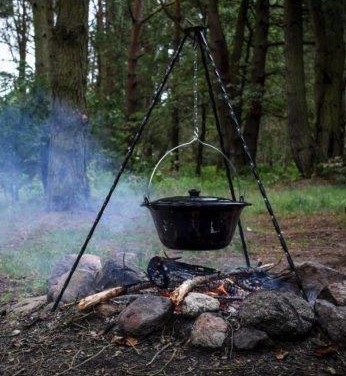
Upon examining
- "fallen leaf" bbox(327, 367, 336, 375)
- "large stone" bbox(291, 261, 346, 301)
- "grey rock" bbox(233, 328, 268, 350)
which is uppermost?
"large stone" bbox(291, 261, 346, 301)

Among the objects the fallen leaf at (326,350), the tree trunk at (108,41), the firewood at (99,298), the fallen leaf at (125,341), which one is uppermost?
the tree trunk at (108,41)

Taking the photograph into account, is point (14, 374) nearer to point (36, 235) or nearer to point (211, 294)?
point (211, 294)

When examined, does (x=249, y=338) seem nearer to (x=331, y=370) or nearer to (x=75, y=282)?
(x=331, y=370)

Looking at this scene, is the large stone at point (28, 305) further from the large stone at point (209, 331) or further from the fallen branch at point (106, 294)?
the large stone at point (209, 331)

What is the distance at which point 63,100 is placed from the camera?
8.45 m

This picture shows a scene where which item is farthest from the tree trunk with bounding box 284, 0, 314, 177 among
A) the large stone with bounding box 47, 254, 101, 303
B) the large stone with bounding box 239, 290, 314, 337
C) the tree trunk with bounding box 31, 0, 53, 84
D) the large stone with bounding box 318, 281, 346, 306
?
the large stone with bounding box 239, 290, 314, 337

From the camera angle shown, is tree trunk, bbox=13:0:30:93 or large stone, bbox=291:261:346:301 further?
tree trunk, bbox=13:0:30:93

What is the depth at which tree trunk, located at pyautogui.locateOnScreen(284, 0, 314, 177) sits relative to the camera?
13547 mm

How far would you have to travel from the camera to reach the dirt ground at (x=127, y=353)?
10.1 feet

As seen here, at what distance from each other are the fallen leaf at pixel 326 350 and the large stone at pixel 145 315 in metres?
0.96

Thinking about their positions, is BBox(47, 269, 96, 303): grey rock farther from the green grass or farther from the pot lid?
the pot lid

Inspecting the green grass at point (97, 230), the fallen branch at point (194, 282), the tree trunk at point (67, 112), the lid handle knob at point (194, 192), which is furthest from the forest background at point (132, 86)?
the fallen branch at point (194, 282)

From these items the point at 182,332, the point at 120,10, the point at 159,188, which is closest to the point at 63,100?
the point at 159,188

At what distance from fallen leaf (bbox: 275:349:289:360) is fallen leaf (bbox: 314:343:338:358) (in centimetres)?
18
